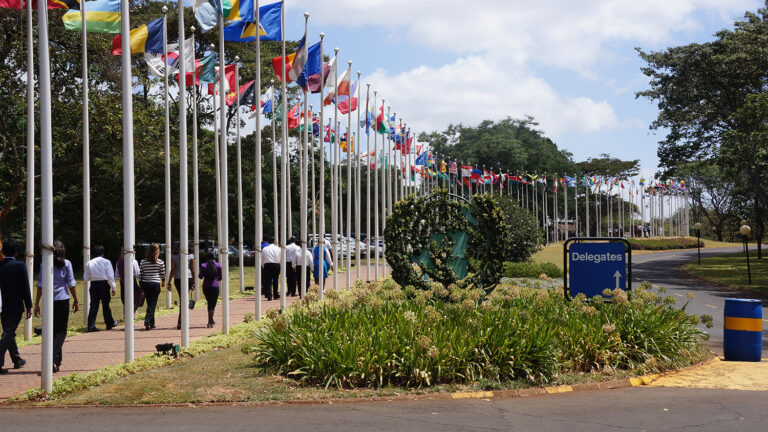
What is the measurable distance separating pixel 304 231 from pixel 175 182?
2396 centimetres

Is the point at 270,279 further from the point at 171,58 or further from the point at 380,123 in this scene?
Answer: the point at 380,123

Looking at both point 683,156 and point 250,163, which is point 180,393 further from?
point 683,156

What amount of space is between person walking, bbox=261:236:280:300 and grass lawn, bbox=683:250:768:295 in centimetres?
1945

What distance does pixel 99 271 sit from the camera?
1497 centimetres

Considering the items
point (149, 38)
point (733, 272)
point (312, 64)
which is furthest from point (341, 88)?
point (733, 272)

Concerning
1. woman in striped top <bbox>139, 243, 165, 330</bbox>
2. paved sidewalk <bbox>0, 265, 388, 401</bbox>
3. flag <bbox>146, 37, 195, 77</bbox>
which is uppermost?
flag <bbox>146, 37, 195, 77</bbox>

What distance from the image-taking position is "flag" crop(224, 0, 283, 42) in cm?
1653

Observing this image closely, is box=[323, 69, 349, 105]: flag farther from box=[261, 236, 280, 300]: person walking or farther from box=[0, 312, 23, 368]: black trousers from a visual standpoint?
box=[0, 312, 23, 368]: black trousers

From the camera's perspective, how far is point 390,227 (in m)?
17.2

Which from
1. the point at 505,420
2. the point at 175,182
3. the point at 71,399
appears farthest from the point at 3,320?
the point at 175,182

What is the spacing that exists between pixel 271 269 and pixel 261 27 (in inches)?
290

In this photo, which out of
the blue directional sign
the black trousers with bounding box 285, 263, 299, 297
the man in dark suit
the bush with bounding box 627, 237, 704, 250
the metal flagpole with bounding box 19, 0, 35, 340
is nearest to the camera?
the man in dark suit

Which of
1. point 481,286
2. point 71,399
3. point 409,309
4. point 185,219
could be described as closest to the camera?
point 71,399

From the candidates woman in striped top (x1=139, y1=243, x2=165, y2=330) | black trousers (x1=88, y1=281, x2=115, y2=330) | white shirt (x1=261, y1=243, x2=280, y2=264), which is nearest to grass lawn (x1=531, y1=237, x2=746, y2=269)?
white shirt (x1=261, y1=243, x2=280, y2=264)
